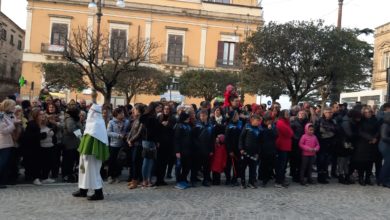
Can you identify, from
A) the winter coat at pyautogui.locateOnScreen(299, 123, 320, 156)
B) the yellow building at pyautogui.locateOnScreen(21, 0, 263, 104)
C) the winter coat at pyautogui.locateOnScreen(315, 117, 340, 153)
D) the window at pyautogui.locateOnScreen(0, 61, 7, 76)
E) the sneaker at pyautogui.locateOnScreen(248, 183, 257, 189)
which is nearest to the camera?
the sneaker at pyautogui.locateOnScreen(248, 183, 257, 189)

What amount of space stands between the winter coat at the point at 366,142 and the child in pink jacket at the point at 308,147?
0.97 m

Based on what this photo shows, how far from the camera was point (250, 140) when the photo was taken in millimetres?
10000

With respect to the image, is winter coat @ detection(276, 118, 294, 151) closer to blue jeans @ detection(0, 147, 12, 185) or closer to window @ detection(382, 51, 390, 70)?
blue jeans @ detection(0, 147, 12, 185)

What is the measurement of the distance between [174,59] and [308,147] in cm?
4347

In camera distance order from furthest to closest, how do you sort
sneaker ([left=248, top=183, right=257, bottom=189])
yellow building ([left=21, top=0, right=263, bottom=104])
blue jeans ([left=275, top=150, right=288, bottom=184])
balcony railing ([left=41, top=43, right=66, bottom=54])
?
yellow building ([left=21, top=0, right=263, bottom=104])
balcony railing ([left=41, top=43, right=66, bottom=54])
blue jeans ([left=275, top=150, right=288, bottom=184])
sneaker ([left=248, top=183, right=257, bottom=189])

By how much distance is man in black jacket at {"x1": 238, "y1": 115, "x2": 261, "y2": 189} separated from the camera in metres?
10.0

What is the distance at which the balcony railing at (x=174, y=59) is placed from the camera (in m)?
52.7

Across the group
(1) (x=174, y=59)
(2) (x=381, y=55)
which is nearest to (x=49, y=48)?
(1) (x=174, y=59)

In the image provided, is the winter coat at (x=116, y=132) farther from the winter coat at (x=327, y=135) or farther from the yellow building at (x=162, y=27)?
the yellow building at (x=162, y=27)

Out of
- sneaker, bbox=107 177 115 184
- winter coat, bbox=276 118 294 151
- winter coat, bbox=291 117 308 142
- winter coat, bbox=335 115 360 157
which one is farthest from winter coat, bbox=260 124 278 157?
sneaker, bbox=107 177 115 184

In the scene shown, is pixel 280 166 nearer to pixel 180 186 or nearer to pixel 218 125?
pixel 218 125

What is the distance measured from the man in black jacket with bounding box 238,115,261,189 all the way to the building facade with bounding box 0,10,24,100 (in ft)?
157

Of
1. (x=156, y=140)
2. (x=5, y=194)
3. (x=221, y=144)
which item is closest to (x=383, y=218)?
(x=221, y=144)

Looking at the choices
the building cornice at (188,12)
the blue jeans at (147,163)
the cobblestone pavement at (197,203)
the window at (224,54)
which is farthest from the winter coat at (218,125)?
the window at (224,54)
